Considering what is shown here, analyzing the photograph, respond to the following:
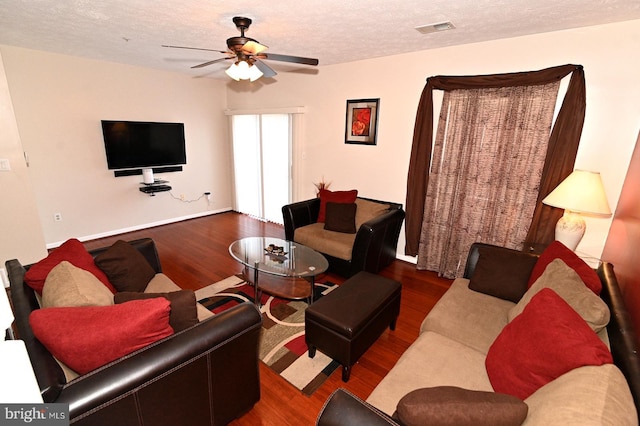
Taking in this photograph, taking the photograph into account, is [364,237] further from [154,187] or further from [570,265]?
[154,187]

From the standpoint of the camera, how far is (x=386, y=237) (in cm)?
351

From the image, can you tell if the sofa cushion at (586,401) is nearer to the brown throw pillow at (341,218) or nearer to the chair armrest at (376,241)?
the chair armrest at (376,241)

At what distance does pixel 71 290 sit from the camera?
1.43m

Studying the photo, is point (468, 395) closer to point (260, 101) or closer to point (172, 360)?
point (172, 360)

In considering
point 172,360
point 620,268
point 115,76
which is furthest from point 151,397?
point 115,76

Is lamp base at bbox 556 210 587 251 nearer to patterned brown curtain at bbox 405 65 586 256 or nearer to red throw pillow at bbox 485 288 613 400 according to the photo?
patterned brown curtain at bbox 405 65 586 256

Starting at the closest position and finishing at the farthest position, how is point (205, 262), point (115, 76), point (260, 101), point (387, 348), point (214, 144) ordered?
point (387, 348), point (205, 262), point (115, 76), point (260, 101), point (214, 144)

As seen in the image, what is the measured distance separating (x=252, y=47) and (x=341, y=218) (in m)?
2.13

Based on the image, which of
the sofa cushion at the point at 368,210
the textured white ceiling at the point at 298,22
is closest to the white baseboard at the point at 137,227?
the textured white ceiling at the point at 298,22

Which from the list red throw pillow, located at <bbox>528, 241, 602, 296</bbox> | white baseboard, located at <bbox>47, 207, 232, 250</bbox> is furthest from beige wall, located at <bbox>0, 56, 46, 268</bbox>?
red throw pillow, located at <bbox>528, 241, 602, 296</bbox>

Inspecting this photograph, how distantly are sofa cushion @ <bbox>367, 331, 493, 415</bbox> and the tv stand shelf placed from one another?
4715 mm

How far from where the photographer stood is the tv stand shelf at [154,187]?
4910mm

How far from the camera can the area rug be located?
2.11 meters

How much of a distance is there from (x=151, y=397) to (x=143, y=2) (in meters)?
2.58
